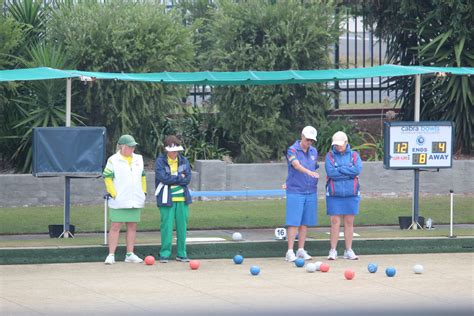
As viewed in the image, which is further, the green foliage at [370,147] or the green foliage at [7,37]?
the green foliage at [370,147]

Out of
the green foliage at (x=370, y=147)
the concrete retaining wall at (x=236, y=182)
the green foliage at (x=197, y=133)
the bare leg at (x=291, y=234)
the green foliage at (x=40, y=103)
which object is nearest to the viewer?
the bare leg at (x=291, y=234)

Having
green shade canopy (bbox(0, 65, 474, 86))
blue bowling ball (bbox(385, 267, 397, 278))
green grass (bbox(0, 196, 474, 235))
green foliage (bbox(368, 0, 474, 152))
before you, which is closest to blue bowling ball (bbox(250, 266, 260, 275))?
blue bowling ball (bbox(385, 267, 397, 278))

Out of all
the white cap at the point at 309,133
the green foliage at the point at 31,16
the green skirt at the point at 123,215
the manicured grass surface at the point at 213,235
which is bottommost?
the manicured grass surface at the point at 213,235

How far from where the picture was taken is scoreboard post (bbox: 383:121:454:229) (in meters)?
12.8

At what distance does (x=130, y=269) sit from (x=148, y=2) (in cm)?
678

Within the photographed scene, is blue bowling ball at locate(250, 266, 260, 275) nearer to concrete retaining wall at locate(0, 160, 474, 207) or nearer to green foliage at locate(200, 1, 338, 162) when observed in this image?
concrete retaining wall at locate(0, 160, 474, 207)

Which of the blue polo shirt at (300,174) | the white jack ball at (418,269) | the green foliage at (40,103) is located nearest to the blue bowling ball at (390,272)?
the white jack ball at (418,269)

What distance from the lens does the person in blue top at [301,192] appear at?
11070mm

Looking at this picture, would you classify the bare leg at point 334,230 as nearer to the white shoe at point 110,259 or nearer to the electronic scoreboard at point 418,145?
the electronic scoreboard at point 418,145

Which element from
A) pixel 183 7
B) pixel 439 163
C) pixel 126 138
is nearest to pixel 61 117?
pixel 183 7

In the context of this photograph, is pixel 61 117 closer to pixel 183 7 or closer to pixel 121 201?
pixel 183 7

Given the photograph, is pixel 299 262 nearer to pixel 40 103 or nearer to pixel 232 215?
pixel 232 215

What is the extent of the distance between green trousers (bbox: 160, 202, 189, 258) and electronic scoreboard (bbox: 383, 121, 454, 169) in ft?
10.2

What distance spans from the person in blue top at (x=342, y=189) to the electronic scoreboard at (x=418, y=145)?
1.68 metres
